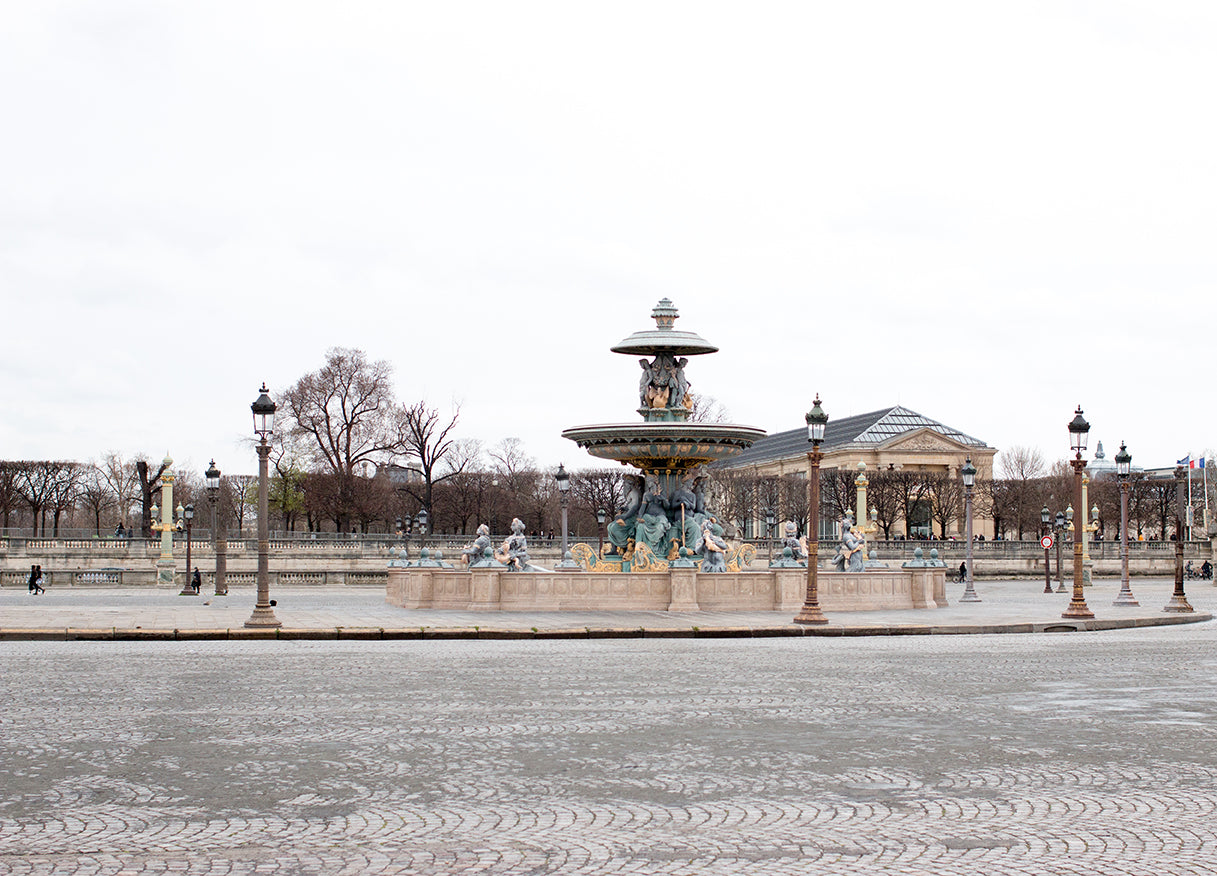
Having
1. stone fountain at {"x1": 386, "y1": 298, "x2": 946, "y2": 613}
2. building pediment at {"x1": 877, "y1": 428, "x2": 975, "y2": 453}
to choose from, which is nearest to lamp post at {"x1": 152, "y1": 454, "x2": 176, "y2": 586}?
stone fountain at {"x1": 386, "y1": 298, "x2": 946, "y2": 613}

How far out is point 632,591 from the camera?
93.4ft

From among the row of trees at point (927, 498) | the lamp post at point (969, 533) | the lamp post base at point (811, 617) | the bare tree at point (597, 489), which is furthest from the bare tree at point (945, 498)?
the lamp post base at point (811, 617)

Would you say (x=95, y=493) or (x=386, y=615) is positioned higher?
(x=95, y=493)

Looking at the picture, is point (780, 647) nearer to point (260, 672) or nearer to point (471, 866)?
point (260, 672)

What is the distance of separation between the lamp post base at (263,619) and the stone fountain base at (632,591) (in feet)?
17.5

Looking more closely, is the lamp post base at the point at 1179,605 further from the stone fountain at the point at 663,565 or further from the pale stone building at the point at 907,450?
the pale stone building at the point at 907,450

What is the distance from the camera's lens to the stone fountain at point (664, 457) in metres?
31.8

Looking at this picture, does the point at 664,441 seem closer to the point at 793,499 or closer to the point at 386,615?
the point at 386,615

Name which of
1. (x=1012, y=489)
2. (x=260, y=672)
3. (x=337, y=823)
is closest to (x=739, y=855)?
(x=337, y=823)

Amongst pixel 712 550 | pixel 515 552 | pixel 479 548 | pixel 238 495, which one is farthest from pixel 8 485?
pixel 712 550

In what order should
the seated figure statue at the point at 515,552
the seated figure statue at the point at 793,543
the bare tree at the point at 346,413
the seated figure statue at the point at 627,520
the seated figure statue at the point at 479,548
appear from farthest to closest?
1. the bare tree at the point at 346,413
2. the seated figure statue at the point at 627,520
3. the seated figure statue at the point at 793,543
4. the seated figure statue at the point at 515,552
5. the seated figure statue at the point at 479,548

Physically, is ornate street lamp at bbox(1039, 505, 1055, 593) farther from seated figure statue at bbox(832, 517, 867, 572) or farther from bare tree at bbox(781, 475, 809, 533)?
bare tree at bbox(781, 475, 809, 533)

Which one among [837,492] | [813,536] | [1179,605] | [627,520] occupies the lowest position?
[1179,605]

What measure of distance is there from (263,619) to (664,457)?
11946 millimetres
